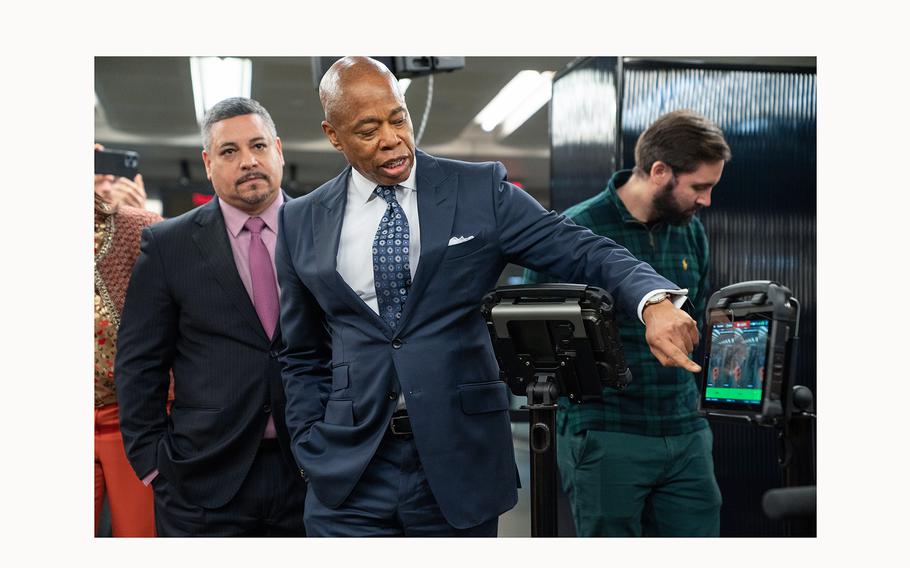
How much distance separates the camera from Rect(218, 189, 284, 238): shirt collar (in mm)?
2760

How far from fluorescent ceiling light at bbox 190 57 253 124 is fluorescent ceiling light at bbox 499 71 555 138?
2.18 metres

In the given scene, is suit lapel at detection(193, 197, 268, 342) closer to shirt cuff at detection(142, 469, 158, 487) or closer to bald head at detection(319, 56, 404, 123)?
shirt cuff at detection(142, 469, 158, 487)

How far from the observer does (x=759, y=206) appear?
3.54m

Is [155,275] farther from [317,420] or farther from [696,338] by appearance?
[696,338]

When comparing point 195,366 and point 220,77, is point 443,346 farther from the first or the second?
point 220,77

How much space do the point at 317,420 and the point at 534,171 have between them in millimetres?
9478

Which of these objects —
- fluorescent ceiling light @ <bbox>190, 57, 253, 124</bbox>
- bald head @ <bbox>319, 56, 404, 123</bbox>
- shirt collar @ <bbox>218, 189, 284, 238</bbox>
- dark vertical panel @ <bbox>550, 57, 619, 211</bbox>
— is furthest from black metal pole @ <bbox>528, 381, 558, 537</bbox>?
fluorescent ceiling light @ <bbox>190, 57, 253, 124</bbox>

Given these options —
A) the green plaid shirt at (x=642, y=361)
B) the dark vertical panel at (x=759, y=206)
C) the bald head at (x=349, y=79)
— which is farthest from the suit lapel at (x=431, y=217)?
the dark vertical panel at (x=759, y=206)

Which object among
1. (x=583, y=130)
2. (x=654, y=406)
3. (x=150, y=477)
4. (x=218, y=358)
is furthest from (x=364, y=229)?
(x=583, y=130)

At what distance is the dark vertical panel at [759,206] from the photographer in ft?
11.6

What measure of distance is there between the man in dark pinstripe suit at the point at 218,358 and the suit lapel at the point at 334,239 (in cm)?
47

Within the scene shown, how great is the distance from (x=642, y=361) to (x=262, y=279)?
1193 mm

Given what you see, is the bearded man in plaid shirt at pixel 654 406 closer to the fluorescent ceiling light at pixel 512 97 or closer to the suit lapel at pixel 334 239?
the suit lapel at pixel 334 239

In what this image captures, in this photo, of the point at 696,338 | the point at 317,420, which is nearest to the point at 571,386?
the point at 696,338
